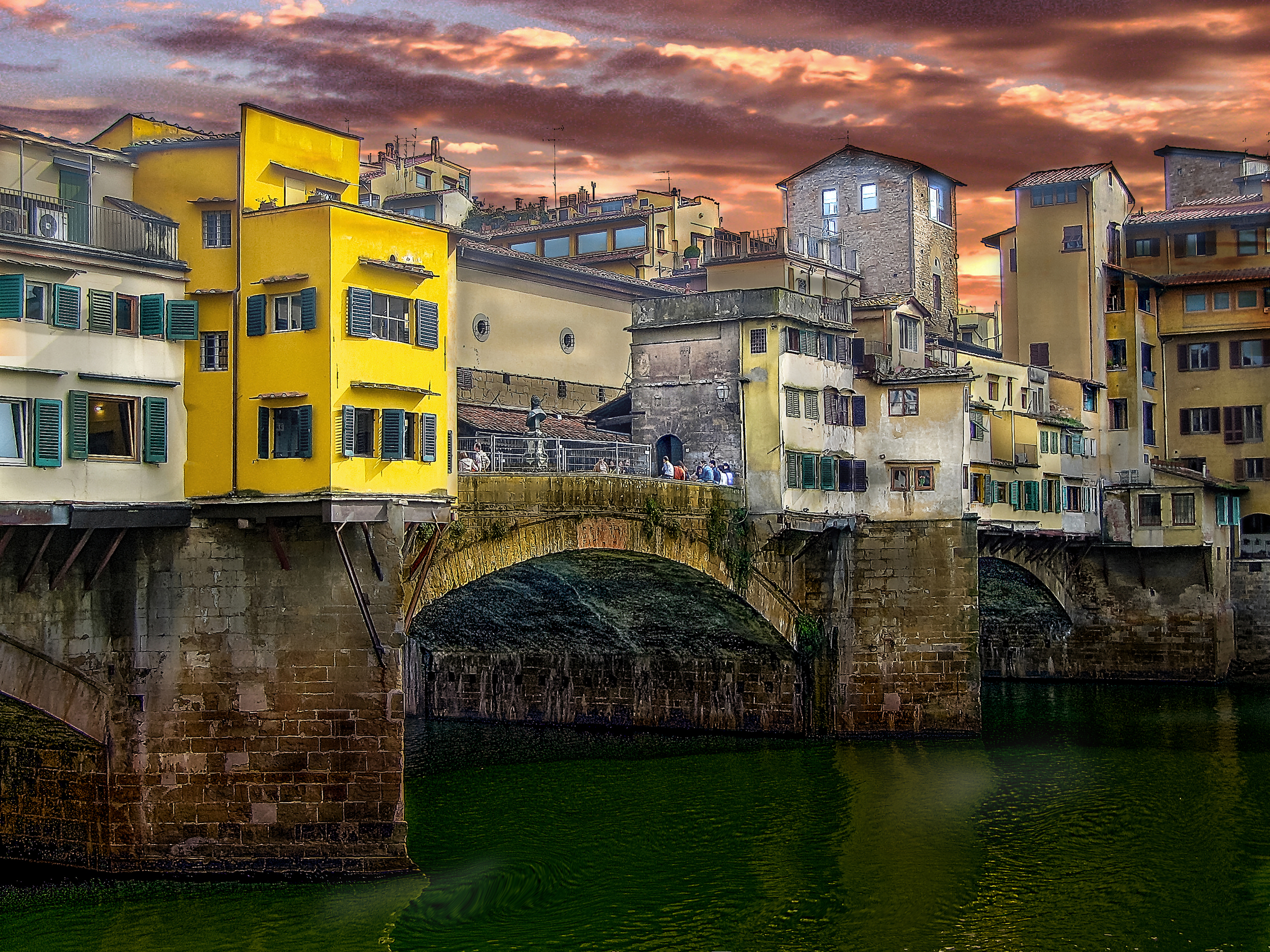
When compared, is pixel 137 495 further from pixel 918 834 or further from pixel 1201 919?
pixel 1201 919

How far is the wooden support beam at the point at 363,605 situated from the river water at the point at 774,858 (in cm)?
439

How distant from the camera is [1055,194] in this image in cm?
6919

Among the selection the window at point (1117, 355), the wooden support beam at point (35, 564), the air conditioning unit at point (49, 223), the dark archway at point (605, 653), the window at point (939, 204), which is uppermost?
the window at point (939, 204)

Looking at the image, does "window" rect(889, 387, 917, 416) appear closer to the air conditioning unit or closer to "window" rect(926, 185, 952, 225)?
"window" rect(926, 185, 952, 225)

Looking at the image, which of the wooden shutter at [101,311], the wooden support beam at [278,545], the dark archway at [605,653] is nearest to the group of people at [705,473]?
the dark archway at [605,653]

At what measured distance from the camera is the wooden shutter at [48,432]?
26.0 meters

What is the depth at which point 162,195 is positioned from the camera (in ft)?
95.4

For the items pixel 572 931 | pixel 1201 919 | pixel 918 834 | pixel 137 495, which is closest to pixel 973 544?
pixel 918 834

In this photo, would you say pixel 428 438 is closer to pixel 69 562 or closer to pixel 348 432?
pixel 348 432

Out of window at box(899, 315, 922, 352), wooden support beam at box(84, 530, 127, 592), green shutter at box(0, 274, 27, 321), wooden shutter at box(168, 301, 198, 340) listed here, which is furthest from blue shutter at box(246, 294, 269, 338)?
window at box(899, 315, 922, 352)

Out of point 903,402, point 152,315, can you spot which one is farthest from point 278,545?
point 903,402

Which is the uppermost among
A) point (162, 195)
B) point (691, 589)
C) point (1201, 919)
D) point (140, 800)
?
point (162, 195)

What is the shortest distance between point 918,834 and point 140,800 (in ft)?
58.6

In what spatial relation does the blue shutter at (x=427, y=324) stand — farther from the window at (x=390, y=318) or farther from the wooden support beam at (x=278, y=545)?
the wooden support beam at (x=278, y=545)
